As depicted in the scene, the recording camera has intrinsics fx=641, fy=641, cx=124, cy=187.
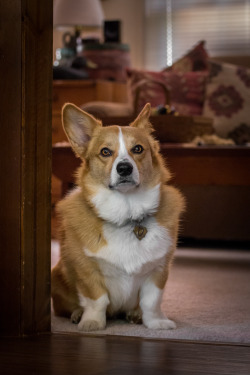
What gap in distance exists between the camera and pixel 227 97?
3.96 meters

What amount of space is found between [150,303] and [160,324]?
0.21 feet

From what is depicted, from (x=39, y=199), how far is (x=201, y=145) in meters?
1.62

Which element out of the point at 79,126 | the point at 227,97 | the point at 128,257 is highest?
the point at 227,97

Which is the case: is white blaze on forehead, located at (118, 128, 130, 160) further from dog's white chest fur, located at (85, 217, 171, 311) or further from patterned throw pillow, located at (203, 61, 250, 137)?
patterned throw pillow, located at (203, 61, 250, 137)

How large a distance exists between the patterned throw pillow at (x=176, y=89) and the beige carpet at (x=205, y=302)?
125 centimetres

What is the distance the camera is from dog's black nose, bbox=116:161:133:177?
64.0 inches

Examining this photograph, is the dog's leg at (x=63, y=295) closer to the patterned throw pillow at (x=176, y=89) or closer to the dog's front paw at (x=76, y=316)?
the dog's front paw at (x=76, y=316)

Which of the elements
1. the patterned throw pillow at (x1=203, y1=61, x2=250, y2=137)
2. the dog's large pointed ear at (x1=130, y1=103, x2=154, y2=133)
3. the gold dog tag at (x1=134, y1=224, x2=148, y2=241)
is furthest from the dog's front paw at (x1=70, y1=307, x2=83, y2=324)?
the patterned throw pillow at (x1=203, y1=61, x2=250, y2=137)

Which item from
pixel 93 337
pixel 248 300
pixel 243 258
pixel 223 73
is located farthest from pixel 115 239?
pixel 223 73

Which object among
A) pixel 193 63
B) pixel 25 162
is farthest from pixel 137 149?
pixel 193 63

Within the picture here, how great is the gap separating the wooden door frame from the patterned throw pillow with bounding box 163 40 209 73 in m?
2.86

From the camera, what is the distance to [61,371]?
4.16ft

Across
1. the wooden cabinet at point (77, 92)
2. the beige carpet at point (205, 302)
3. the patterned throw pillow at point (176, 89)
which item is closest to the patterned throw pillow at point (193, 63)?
the patterned throw pillow at point (176, 89)

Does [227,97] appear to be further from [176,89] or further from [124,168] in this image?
[124,168]
